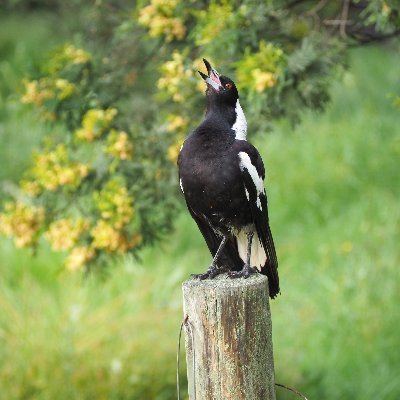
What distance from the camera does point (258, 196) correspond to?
10.7 feet

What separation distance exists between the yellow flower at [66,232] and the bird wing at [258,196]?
0.94m

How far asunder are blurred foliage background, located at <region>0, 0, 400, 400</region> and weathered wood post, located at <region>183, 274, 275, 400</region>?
3.73ft

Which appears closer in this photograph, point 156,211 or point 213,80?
point 213,80

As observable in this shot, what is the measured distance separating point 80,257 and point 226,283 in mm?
1293

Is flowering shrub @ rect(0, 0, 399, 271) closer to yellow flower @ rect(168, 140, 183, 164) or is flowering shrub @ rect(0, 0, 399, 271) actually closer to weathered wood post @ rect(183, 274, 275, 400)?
yellow flower @ rect(168, 140, 183, 164)

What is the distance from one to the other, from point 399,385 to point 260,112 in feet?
8.19

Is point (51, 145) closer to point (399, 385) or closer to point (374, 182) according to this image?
point (399, 385)

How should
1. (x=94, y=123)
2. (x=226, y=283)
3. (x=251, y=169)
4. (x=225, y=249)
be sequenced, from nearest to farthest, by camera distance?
1. (x=226, y=283)
2. (x=251, y=169)
3. (x=225, y=249)
4. (x=94, y=123)

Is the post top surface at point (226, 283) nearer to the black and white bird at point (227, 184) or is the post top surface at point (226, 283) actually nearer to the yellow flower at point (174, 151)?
the black and white bird at point (227, 184)

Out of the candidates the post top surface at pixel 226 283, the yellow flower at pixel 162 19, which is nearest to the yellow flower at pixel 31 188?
the yellow flower at pixel 162 19

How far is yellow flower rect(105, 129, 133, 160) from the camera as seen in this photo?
3.84 meters

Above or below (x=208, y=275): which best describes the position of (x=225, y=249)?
above

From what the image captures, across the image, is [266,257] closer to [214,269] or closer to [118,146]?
[214,269]

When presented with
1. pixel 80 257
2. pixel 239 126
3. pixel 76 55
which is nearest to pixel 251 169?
pixel 239 126
